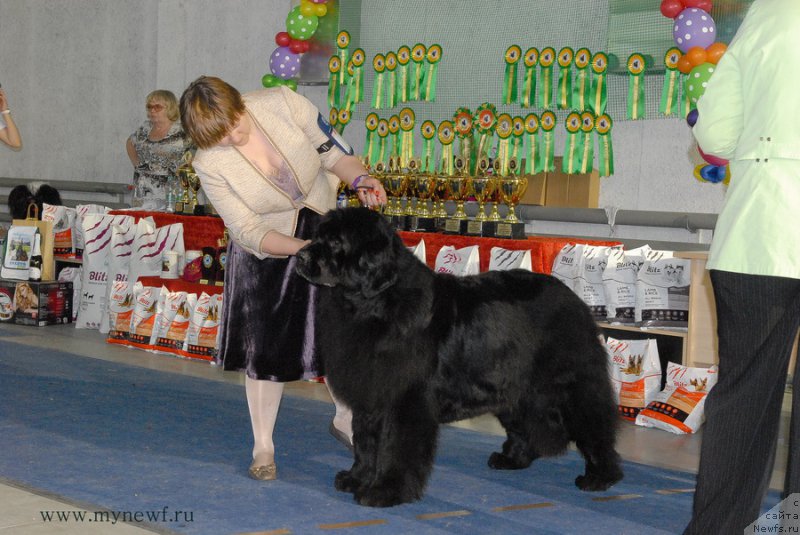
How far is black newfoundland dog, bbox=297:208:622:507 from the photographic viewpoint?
9.52ft

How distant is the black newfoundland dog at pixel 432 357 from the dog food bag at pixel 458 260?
5.24 ft

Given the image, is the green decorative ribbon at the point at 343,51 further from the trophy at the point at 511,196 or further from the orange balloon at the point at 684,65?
the orange balloon at the point at 684,65

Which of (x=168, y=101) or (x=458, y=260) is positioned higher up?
(x=168, y=101)

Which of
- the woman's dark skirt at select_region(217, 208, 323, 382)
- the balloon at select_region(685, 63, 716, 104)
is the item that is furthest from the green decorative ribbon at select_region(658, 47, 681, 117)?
the woman's dark skirt at select_region(217, 208, 323, 382)

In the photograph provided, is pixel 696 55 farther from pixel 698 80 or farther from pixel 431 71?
pixel 431 71

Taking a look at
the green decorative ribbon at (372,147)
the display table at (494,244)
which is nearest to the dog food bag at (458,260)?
the display table at (494,244)

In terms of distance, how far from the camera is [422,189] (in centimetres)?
555

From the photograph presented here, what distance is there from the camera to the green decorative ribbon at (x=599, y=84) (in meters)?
6.16

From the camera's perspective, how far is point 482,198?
5285mm

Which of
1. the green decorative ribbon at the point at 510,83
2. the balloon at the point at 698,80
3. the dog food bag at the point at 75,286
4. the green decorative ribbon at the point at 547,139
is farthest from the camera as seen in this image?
the dog food bag at the point at 75,286

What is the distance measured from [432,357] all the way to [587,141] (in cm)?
368

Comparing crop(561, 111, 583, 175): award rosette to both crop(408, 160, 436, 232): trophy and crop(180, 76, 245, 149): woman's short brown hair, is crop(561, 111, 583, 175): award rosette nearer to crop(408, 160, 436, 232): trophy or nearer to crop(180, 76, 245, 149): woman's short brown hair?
crop(408, 160, 436, 232): trophy

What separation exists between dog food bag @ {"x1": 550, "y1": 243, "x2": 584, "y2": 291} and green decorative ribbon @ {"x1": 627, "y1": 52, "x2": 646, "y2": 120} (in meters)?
1.58

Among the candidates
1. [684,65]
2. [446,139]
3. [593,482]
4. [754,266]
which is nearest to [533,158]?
[446,139]
